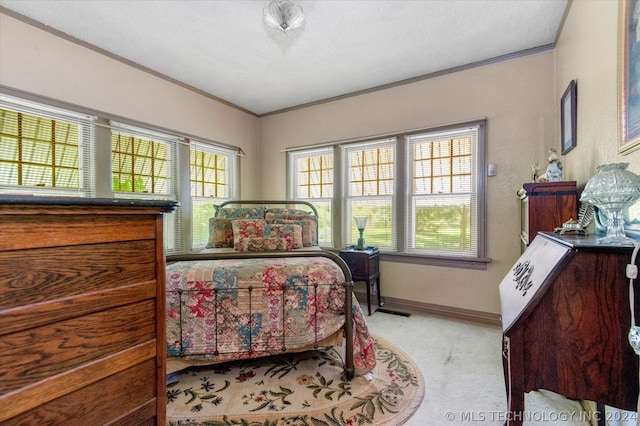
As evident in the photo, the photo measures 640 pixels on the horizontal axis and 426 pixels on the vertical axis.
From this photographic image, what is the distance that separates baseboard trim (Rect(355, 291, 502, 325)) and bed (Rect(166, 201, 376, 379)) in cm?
146

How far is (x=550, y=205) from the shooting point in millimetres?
1779

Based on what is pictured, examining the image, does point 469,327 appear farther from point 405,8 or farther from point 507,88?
point 405,8

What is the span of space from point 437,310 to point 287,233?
6.01ft

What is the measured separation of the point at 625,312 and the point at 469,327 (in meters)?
2.22

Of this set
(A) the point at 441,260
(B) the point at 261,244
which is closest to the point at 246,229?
(B) the point at 261,244

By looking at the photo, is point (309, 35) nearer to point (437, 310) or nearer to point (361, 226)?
point (361, 226)

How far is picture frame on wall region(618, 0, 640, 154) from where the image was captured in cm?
117

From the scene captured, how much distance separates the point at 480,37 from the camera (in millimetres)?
2516

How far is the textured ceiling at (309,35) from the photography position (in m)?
2.13

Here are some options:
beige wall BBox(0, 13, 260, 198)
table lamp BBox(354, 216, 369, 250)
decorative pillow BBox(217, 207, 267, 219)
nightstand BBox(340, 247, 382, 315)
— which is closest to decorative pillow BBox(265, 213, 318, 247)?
decorative pillow BBox(217, 207, 267, 219)

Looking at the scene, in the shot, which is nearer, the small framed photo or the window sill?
the small framed photo

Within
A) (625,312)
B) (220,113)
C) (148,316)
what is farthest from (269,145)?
(625,312)

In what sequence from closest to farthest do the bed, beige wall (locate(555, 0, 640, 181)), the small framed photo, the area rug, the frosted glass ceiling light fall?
the frosted glass ceiling light < beige wall (locate(555, 0, 640, 181)) < the area rug < the bed < the small framed photo

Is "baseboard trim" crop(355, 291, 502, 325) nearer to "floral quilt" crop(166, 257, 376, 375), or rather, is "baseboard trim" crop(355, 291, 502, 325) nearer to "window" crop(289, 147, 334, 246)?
"window" crop(289, 147, 334, 246)
